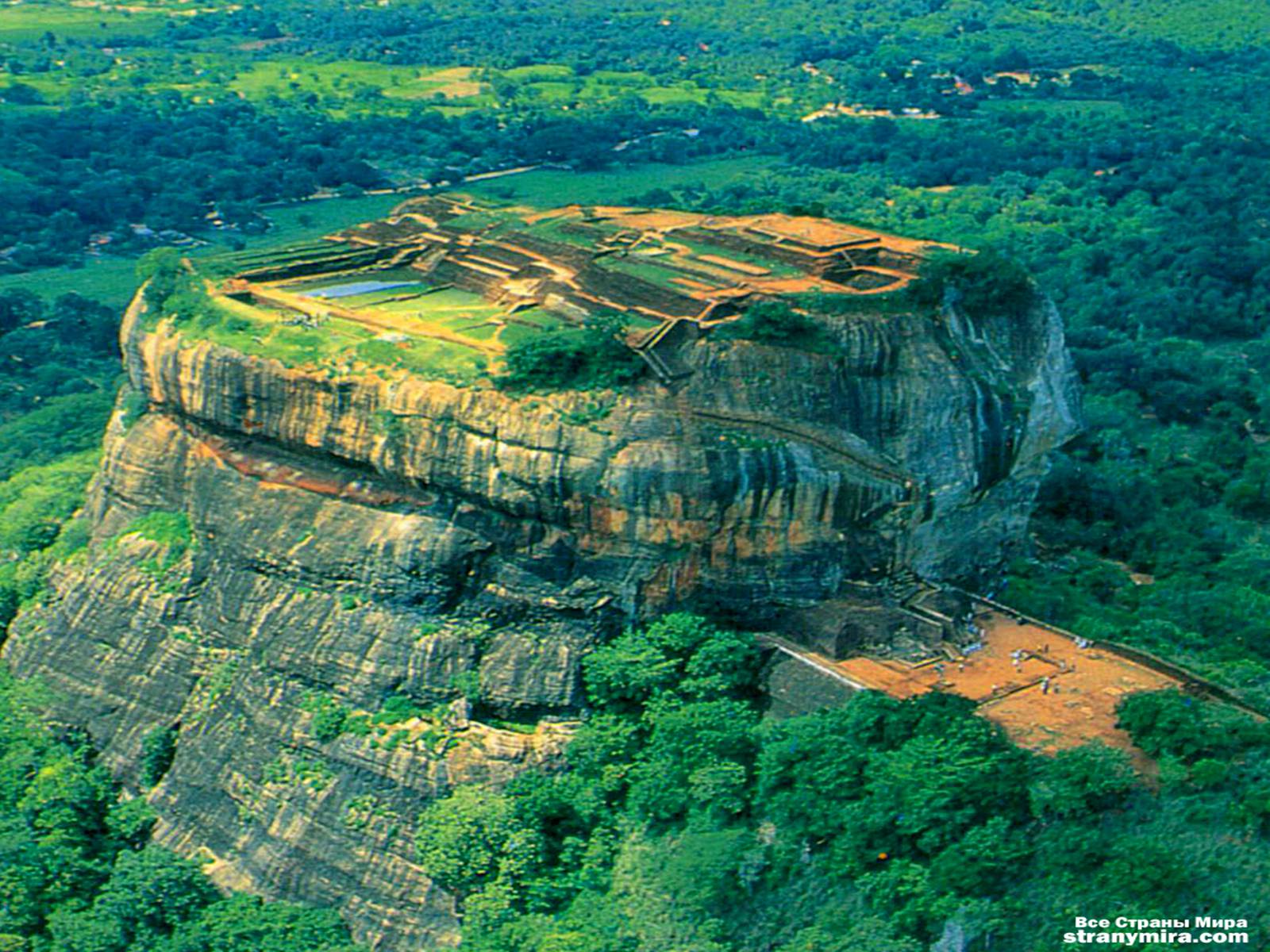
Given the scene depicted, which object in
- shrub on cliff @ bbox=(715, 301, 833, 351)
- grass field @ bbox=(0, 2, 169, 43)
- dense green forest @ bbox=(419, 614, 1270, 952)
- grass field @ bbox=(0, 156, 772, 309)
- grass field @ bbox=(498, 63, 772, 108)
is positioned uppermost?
shrub on cliff @ bbox=(715, 301, 833, 351)

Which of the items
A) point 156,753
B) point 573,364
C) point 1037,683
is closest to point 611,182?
point 573,364

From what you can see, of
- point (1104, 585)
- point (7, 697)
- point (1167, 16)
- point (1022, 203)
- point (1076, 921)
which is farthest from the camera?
point (1167, 16)

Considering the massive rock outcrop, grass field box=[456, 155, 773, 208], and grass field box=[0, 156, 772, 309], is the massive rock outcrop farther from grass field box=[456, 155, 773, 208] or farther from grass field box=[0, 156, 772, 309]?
grass field box=[456, 155, 773, 208]

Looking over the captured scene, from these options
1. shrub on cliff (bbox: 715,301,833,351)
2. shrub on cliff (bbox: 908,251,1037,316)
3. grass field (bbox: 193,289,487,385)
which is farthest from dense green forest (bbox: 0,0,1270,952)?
shrub on cliff (bbox: 908,251,1037,316)

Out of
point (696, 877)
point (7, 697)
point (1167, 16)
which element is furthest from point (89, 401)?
point (1167, 16)

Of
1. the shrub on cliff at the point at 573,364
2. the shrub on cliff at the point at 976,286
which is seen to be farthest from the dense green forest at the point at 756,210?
the shrub on cliff at the point at 976,286

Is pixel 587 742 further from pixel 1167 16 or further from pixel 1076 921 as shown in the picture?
pixel 1167 16

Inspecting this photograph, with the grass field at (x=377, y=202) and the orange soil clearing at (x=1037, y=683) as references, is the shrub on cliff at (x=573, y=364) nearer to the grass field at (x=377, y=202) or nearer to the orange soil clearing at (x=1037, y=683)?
the orange soil clearing at (x=1037, y=683)
